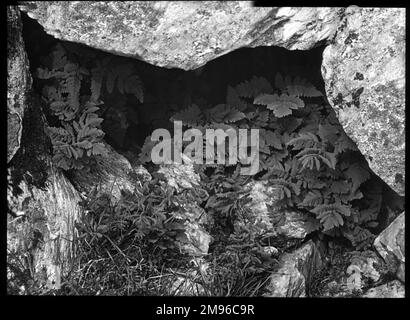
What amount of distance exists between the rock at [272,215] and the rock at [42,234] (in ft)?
7.35

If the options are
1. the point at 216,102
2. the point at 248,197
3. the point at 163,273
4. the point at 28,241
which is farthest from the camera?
the point at 216,102

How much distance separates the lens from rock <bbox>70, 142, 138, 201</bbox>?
7539 mm

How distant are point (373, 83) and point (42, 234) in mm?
3930

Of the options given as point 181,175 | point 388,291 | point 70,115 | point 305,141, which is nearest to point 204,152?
point 181,175

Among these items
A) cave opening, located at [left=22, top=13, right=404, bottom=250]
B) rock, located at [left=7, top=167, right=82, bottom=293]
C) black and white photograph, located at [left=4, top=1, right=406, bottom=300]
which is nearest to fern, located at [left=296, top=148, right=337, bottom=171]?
black and white photograph, located at [left=4, top=1, right=406, bottom=300]

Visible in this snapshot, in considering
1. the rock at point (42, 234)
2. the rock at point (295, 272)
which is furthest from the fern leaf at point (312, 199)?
the rock at point (42, 234)

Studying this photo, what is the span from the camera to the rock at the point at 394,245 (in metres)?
7.16

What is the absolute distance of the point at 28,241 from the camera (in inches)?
262

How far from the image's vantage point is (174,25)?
277 inches

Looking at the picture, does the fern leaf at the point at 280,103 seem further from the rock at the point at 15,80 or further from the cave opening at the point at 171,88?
the rock at the point at 15,80

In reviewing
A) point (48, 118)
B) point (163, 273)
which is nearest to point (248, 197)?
point (163, 273)

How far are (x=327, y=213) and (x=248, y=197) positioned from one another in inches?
39.4

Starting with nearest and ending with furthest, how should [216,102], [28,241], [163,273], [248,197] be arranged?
[28,241] < [163,273] < [248,197] < [216,102]

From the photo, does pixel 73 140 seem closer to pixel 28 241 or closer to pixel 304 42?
pixel 28 241
